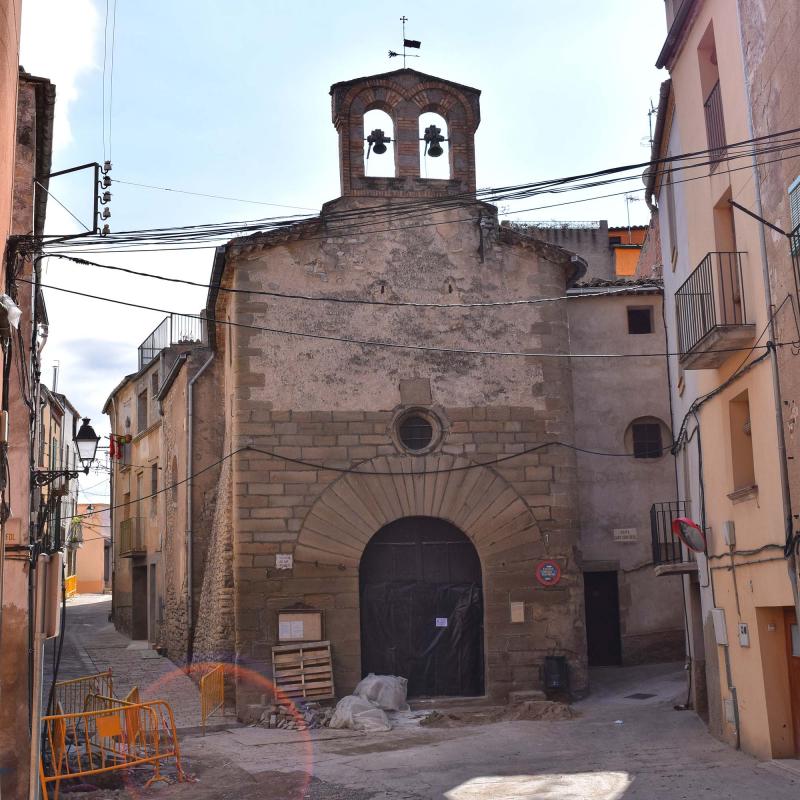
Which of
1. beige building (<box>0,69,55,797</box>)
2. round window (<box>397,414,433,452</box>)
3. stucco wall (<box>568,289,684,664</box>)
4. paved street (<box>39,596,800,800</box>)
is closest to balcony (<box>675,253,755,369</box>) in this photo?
paved street (<box>39,596,800,800</box>)

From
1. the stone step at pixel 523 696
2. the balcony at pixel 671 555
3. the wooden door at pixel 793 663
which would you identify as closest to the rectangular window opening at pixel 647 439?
the balcony at pixel 671 555

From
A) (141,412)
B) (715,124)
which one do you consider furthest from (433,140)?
(141,412)

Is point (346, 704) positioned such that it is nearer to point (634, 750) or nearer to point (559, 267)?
point (634, 750)

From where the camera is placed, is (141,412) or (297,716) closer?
(297,716)

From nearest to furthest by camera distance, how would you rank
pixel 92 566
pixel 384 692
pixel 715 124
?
pixel 715 124, pixel 384 692, pixel 92 566

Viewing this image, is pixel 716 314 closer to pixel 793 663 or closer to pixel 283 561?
pixel 793 663

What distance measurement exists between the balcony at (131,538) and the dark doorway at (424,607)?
1336 centimetres

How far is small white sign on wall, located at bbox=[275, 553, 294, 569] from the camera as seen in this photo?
56.1 ft

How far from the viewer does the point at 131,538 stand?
30.6m

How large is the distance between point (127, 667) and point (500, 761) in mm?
12348

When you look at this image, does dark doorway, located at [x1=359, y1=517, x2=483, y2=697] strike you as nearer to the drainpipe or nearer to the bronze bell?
the drainpipe

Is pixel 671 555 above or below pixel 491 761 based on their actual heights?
above

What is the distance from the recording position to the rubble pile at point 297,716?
15.9 metres

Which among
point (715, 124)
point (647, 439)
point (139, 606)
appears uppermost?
point (715, 124)
